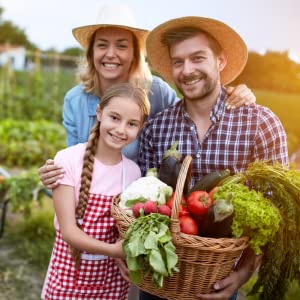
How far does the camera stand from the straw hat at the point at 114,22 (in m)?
2.98

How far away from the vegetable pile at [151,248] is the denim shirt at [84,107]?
125 centimetres

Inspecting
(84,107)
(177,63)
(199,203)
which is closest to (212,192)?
(199,203)

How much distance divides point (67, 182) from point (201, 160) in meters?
0.69

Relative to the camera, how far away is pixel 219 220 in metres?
1.95

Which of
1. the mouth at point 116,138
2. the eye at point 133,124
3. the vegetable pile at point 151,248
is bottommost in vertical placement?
the vegetable pile at point 151,248

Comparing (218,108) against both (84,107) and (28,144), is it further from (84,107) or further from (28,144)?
(28,144)

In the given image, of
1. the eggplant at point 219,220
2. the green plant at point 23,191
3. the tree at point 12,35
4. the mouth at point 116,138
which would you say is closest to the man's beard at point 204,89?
the mouth at point 116,138

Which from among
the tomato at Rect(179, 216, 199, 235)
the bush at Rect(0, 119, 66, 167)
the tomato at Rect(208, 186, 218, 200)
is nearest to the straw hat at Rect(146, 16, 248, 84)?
the tomato at Rect(208, 186, 218, 200)

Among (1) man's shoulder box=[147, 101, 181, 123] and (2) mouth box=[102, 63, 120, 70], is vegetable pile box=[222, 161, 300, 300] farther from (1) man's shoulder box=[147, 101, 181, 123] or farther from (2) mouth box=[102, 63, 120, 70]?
(2) mouth box=[102, 63, 120, 70]

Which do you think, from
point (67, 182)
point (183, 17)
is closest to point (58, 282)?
point (67, 182)

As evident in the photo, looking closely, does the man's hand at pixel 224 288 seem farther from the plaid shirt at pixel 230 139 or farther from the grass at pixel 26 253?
the grass at pixel 26 253

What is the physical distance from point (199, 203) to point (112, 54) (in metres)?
1.26

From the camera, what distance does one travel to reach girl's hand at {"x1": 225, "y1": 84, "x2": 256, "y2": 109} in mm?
2646

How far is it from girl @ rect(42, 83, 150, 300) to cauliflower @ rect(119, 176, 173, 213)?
27cm
